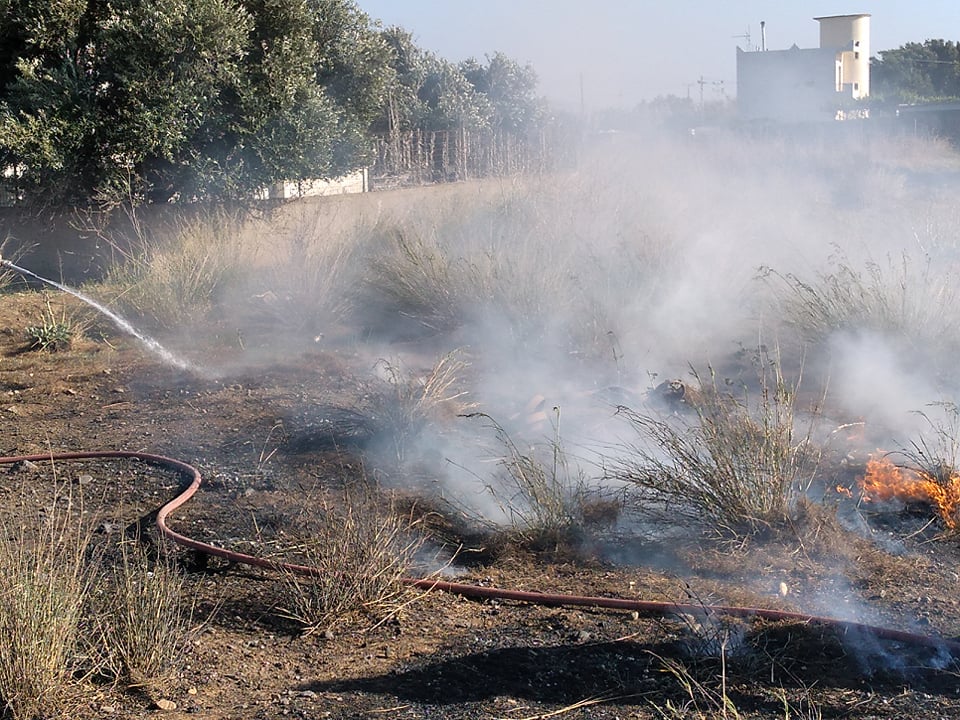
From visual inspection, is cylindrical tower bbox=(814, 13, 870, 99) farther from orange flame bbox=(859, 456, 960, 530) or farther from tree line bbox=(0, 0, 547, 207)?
orange flame bbox=(859, 456, 960, 530)

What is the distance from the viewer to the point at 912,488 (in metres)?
5.29

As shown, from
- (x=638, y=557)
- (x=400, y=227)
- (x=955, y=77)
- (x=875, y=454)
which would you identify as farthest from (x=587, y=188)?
(x=955, y=77)

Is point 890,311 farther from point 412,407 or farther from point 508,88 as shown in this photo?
point 508,88

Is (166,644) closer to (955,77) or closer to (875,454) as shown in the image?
(875,454)

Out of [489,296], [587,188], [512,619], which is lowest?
[512,619]

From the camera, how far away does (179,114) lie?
10672mm

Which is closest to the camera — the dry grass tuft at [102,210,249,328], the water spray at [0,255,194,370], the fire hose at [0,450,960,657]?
the fire hose at [0,450,960,657]

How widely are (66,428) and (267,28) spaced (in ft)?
20.3

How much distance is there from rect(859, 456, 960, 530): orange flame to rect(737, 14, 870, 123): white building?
132 feet

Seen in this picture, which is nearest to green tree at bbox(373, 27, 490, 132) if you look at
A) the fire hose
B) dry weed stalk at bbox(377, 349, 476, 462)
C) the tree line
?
the tree line

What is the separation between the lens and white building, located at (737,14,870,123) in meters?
46.1

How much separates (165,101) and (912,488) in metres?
8.08

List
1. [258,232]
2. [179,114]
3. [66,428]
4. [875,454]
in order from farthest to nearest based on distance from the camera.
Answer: [258,232] → [179,114] → [66,428] → [875,454]

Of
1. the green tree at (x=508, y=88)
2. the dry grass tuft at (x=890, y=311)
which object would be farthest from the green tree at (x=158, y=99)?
the green tree at (x=508, y=88)
